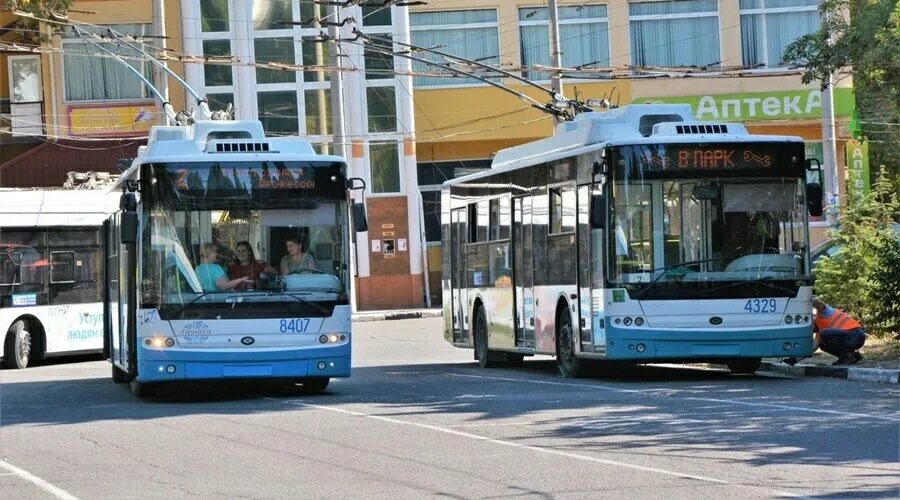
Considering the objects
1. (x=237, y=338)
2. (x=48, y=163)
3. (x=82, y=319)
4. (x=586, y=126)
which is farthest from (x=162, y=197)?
(x=48, y=163)

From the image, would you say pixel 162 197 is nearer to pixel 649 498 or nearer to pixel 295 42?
pixel 649 498

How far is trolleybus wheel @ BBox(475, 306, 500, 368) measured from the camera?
25.2 meters

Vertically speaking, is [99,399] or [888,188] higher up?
[888,188]

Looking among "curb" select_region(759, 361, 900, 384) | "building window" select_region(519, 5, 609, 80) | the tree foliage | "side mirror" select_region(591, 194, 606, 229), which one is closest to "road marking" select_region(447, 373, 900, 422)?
"side mirror" select_region(591, 194, 606, 229)

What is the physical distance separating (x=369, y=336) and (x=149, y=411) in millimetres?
19039

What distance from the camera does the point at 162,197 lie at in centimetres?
1848

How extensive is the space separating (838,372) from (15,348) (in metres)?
14.9

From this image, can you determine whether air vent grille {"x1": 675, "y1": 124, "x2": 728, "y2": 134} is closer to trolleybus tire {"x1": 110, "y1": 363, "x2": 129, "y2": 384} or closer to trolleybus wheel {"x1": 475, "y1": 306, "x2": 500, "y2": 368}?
trolleybus wheel {"x1": 475, "y1": 306, "x2": 500, "y2": 368}

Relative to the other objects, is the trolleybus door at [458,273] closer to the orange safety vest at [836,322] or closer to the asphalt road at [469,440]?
the asphalt road at [469,440]

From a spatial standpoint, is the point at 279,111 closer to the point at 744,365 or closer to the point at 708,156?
the point at 744,365

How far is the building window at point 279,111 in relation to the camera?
51.0m

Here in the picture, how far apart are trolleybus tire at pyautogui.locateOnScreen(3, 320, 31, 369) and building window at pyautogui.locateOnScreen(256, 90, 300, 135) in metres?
22.5

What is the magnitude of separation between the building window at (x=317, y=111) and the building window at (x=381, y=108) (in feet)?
4.35

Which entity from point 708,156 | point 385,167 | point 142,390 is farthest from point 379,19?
point 142,390
